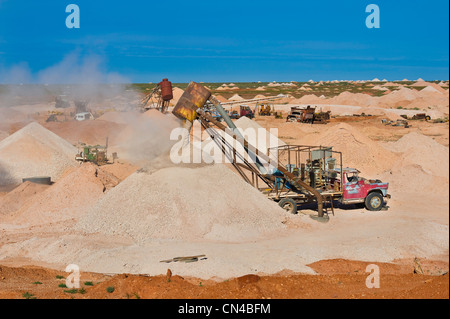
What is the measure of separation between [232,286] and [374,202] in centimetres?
1195

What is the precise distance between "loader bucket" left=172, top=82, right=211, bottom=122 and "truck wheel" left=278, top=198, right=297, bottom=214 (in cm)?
624

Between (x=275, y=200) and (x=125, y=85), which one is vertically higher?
(x=125, y=85)

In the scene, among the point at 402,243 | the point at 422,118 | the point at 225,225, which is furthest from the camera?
the point at 422,118

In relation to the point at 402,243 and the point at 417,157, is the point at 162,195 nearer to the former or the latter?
the point at 402,243

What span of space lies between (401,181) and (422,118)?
3681 centimetres

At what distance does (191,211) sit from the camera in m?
20.1

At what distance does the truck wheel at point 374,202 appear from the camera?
77.5 feet

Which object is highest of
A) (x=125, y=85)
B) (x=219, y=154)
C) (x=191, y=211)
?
(x=125, y=85)

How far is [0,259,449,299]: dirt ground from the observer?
13344 millimetres

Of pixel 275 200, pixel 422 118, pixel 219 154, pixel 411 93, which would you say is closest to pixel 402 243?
pixel 275 200
